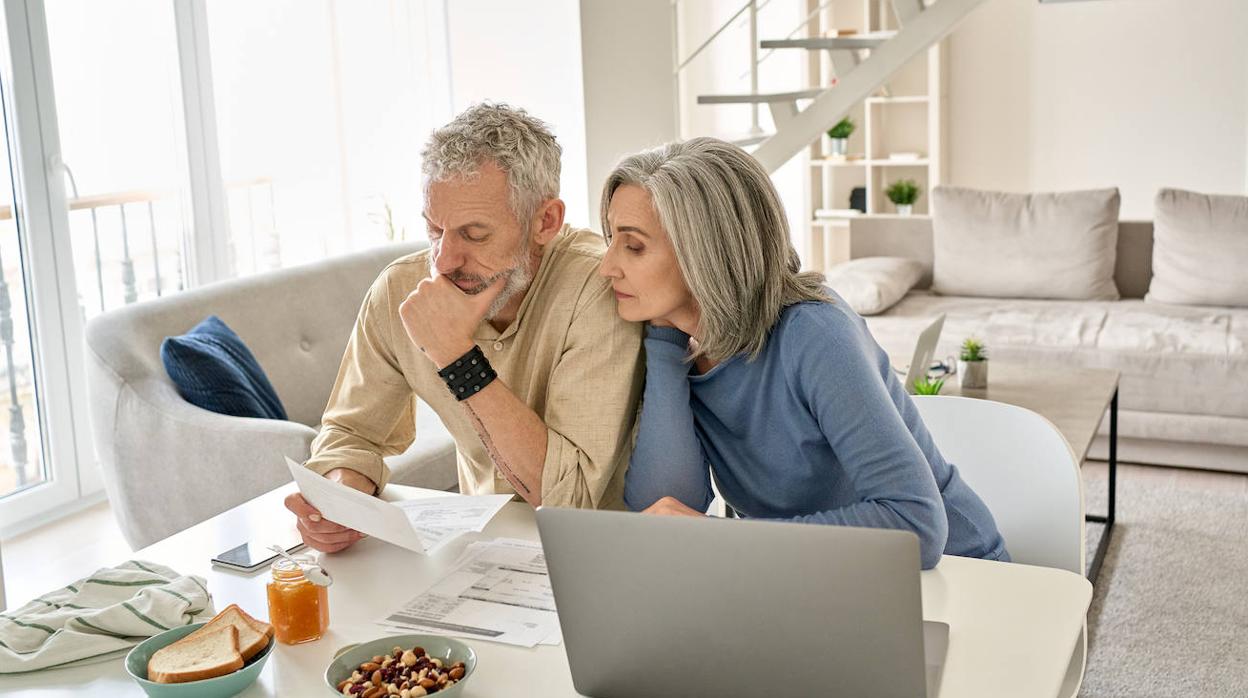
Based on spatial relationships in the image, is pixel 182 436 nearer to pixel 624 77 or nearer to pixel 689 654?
pixel 689 654

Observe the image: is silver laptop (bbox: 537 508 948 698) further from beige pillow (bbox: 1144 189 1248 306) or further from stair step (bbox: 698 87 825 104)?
stair step (bbox: 698 87 825 104)

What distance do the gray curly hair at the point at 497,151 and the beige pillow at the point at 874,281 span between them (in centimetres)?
281

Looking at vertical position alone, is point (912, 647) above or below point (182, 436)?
above

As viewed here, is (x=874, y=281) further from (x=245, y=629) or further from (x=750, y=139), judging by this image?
(x=245, y=629)

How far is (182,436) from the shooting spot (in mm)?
2775

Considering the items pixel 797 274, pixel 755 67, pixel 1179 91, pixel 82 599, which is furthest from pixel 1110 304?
pixel 82 599

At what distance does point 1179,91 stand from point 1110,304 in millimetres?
2165

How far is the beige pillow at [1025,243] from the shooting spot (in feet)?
Result: 15.0

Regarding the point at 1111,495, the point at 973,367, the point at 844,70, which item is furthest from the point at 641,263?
the point at 844,70

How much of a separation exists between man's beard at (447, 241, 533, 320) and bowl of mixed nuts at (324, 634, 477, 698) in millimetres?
616

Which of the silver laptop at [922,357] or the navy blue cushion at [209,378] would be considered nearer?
the navy blue cushion at [209,378]

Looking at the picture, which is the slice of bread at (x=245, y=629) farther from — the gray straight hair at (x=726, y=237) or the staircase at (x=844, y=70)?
the staircase at (x=844, y=70)

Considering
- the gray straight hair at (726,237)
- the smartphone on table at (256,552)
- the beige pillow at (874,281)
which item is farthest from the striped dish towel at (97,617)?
the beige pillow at (874,281)

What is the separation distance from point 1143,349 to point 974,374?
1.00 m
